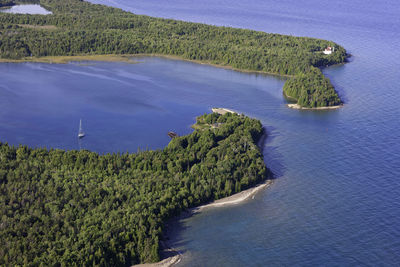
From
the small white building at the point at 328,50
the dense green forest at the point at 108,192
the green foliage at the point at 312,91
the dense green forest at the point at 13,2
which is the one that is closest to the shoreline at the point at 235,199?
the dense green forest at the point at 108,192

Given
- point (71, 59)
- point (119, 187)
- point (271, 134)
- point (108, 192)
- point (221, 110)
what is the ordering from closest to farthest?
point (108, 192)
point (119, 187)
point (271, 134)
point (221, 110)
point (71, 59)

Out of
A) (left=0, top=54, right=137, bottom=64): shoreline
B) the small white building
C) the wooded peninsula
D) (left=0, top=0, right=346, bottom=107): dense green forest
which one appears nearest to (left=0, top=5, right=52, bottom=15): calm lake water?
(left=0, top=0, right=346, bottom=107): dense green forest

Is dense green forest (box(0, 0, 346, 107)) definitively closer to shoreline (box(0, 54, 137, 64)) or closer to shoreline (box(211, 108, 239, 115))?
shoreline (box(0, 54, 137, 64))

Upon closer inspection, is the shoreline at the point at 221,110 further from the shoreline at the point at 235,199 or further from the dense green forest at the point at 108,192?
the shoreline at the point at 235,199

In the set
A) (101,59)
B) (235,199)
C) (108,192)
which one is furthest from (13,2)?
(235,199)

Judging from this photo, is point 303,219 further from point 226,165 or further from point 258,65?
point 258,65

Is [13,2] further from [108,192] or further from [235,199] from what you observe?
[235,199]
